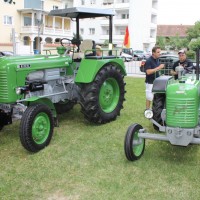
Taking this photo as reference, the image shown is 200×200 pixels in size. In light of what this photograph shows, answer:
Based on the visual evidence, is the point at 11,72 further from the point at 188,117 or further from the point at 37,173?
the point at 188,117

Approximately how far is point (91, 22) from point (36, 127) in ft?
146

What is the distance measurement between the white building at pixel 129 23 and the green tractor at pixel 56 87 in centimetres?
3955

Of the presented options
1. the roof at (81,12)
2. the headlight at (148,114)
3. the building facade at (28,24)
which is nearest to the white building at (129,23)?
the building facade at (28,24)

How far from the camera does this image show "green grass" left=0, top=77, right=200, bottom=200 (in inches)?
142

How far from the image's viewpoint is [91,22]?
4766cm

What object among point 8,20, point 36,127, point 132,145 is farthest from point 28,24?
point 132,145

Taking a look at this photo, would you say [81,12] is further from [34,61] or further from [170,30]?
[170,30]

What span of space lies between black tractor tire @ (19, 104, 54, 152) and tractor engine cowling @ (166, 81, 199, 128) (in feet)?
6.36

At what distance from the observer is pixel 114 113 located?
6570 millimetres

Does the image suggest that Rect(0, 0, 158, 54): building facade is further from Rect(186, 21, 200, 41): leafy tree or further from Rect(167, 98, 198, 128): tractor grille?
Rect(167, 98, 198, 128): tractor grille

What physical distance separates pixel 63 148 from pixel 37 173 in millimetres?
948

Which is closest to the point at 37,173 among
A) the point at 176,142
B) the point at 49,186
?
the point at 49,186

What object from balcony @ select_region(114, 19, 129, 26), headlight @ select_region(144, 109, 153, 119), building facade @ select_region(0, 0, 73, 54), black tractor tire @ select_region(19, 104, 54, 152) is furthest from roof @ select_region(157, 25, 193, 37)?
headlight @ select_region(144, 109, 153, 119)

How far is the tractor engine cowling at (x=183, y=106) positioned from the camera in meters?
4.14
